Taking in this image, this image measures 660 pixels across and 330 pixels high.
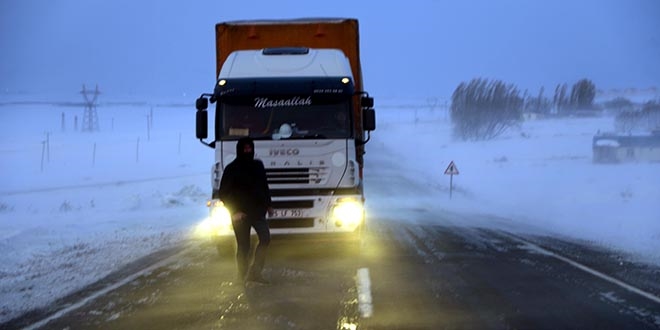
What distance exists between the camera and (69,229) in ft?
49.8

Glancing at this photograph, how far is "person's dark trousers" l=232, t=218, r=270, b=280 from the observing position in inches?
326

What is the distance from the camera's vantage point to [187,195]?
23922 millimetres

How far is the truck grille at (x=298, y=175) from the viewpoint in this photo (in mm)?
9711

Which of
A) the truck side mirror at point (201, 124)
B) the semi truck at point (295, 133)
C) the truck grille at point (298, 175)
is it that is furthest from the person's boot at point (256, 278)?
the truck side mirror at point (201, 124)

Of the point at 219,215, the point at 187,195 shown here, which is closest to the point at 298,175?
the point at 219,215

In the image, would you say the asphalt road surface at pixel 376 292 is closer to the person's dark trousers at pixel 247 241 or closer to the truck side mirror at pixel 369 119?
the person's dark trousers at pixel 247 241

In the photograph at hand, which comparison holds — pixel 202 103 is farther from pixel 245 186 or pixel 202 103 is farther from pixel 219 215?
pixel 245 186

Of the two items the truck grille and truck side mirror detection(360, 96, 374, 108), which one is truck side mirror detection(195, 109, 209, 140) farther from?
truck side mirror detection(360, 96, 374, 108)

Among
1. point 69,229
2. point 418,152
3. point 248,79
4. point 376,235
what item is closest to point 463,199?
point 376,235

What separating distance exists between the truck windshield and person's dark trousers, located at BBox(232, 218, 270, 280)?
189cm

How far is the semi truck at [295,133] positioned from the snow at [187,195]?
2.62m

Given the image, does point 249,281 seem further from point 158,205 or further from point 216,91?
point 158,205

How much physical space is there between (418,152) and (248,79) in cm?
5562

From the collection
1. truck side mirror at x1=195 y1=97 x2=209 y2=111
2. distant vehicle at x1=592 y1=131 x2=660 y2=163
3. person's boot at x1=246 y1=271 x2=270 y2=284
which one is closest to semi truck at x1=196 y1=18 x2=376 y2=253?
truck side mirror at x1=195 y1=97 x2=209 y2=111
